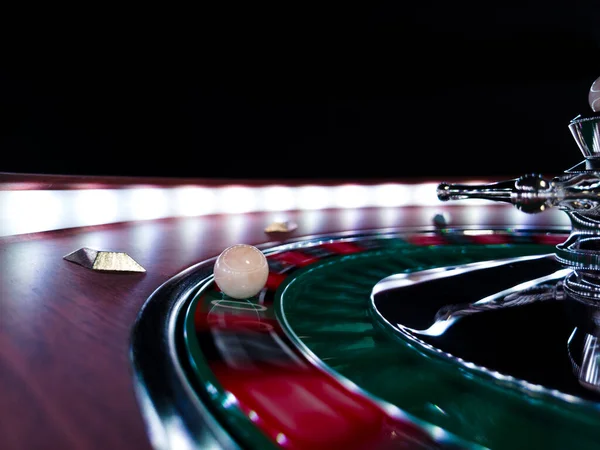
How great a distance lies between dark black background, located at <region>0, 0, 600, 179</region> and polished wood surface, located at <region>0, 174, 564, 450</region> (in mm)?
2542

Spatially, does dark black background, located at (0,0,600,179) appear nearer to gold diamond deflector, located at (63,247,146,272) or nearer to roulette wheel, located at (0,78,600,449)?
roulette wheel, located at (0,78,600,449)

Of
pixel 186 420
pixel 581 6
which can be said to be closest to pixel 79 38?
pixel 186 420

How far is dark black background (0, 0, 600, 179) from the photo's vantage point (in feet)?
12.7

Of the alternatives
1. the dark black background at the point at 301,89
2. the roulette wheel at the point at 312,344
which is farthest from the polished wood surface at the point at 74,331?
the dark black background at the point at 301,89

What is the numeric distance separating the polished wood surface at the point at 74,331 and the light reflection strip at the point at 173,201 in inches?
3.6

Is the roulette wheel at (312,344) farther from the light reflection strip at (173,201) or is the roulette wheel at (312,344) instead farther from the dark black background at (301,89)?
the dark black background at (301,89)

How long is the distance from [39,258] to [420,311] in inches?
43.1

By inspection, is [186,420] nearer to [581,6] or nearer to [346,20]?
[346,20]

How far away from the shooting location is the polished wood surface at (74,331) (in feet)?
1.45

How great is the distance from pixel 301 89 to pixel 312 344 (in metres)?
4.27

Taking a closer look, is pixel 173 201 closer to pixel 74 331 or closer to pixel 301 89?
pixel 74 331

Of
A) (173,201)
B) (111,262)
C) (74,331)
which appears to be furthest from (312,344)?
(173,201)

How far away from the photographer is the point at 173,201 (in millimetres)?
2613

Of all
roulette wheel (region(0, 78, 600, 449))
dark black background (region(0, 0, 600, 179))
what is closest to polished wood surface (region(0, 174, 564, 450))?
roulette wheel (region(0, 78, 600, 449))
